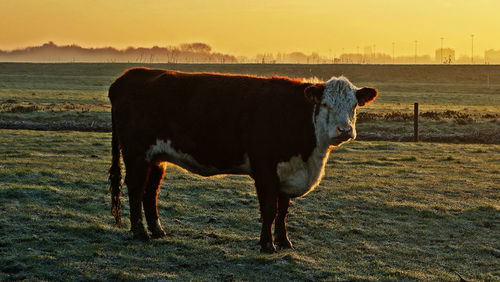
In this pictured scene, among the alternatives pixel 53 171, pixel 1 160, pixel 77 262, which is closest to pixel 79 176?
pixel 53 171

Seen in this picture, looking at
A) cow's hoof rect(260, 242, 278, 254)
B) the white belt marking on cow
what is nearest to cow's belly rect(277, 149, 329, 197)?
the white belt marking on cow

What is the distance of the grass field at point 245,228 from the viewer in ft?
24.9

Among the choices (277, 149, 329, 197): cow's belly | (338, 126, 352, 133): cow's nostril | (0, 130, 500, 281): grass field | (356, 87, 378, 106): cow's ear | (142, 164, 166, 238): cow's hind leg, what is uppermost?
(356, 87, 378, 106): cow's ear

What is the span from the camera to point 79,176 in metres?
13.5

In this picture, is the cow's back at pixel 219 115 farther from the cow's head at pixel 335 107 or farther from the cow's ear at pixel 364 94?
the cow's ear at pixel 364 94

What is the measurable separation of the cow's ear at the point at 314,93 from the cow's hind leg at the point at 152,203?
281cm

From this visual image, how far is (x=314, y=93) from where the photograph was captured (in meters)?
7.84

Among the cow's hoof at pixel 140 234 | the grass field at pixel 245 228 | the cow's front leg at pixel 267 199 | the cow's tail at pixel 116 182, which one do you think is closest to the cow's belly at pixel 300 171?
the cow's front leg at pixel 267 199

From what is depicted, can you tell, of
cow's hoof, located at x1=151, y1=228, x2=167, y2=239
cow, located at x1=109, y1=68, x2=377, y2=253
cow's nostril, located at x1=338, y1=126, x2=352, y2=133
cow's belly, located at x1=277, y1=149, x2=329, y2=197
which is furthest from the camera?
cow's hoof, located at x1=151, y1=228, x2=167, y2=239

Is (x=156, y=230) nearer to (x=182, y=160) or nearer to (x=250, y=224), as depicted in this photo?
(x=182, y=160)

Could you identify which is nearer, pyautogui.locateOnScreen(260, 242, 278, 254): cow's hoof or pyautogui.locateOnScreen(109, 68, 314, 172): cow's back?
pyautogui.locateOnScreen(109, 68, 314, 172): cow's back

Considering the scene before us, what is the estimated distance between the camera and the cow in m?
7.99

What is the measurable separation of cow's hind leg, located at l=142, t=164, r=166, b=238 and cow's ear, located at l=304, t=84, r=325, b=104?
2.81 m

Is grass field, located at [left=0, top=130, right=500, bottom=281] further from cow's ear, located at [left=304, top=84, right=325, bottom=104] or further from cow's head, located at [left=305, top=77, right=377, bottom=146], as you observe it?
cow's ear, located at [left=304, top=84, right=325, bottom=104]
